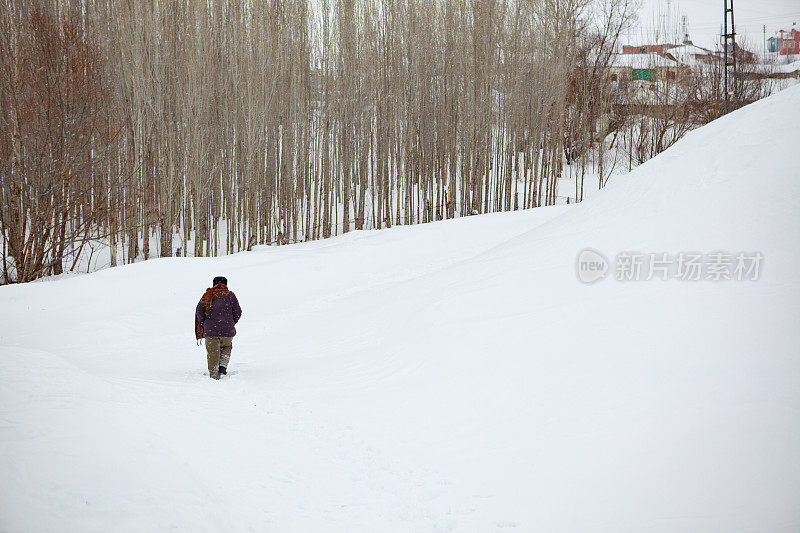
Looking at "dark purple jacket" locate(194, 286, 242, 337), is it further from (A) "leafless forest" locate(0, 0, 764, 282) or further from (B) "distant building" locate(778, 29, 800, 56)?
(B) "distant building" locate(778, 29, 800, 56)

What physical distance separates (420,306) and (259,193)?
13.2 metres

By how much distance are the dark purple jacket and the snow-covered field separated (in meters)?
0.65

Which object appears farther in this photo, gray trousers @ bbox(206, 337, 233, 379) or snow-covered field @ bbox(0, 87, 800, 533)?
gray trousers @ bbox(206, 337, 233, 379)

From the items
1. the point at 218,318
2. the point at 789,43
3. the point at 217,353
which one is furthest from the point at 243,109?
the point at 789,43

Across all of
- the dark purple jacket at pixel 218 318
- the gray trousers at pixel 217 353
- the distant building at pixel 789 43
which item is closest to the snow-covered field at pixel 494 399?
the gray trousers at pixel 217 353

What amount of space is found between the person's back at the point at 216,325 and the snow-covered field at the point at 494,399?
0.29 m

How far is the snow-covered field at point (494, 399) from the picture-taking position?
164 inches

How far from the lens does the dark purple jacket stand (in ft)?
25.3

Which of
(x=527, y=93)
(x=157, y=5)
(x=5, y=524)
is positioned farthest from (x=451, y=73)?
(x=5, y=524)

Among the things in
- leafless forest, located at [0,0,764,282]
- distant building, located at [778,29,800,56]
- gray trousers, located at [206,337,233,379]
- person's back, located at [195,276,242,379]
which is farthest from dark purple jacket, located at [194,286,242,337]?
distant building, located at [778,29,800,56]

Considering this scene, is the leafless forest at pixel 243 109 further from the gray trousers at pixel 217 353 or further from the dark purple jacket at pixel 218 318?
the gray trousers at pixel 217 353

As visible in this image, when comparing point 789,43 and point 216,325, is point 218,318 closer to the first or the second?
point 216,325

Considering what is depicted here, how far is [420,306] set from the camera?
9.65 metres

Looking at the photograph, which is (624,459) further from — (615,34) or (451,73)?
(615,34)
